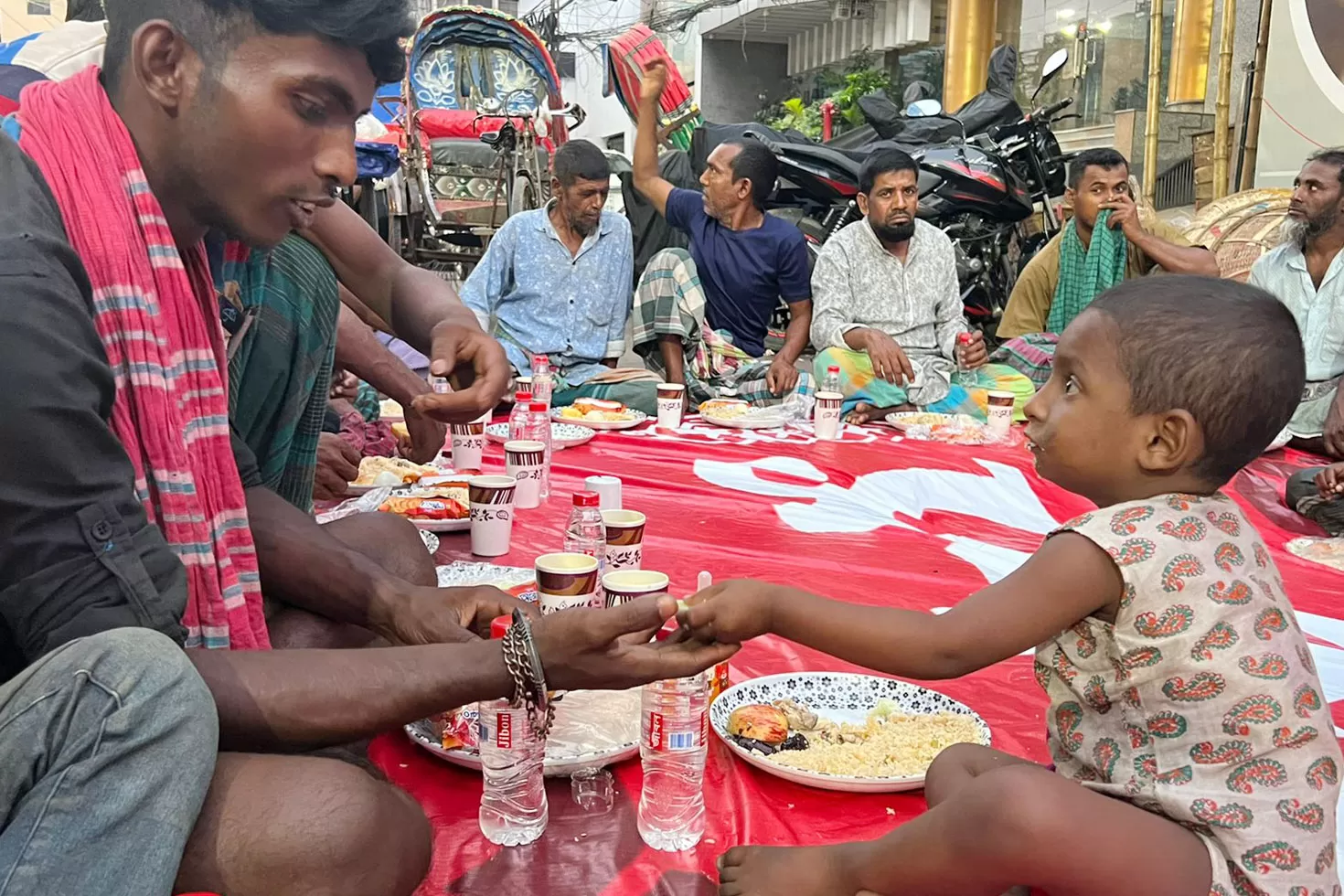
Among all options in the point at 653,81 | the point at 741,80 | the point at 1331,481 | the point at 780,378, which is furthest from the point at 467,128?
the point at 741,80

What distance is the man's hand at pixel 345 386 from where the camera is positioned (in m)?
3.58

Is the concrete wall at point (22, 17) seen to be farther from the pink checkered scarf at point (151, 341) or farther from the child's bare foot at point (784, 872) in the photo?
Answer: the child's bare foot at point (784, 872)

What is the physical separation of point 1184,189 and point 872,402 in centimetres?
618

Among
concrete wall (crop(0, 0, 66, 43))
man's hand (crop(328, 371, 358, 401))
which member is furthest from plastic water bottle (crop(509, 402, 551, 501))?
concrete wall (crop(0, 0, 66, 43))

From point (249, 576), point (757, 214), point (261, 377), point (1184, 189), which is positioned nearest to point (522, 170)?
point (757, 214)

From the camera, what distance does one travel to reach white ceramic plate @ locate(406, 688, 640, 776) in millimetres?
1625

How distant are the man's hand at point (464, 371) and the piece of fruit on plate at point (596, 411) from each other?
230 cm

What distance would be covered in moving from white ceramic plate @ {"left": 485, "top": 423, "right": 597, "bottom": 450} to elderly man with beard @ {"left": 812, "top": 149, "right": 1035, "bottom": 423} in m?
1.37

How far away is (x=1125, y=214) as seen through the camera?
17.1 ft

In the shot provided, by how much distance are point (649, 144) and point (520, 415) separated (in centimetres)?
338

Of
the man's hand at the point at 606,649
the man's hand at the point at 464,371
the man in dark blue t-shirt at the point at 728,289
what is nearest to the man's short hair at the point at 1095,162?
the man in dark blue t-shirt at the point at 728,289

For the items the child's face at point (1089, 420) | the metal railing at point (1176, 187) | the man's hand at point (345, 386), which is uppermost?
the metal railing at point (1176, 187)

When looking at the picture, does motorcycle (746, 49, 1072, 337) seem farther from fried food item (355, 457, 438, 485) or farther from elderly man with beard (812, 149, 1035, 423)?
fried food item (355, 457, 438, 485)

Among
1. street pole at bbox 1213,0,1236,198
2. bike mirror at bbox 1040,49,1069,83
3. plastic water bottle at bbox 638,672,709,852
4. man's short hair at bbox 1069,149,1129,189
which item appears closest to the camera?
plastic water bottle at bbox 638,672,709,852
